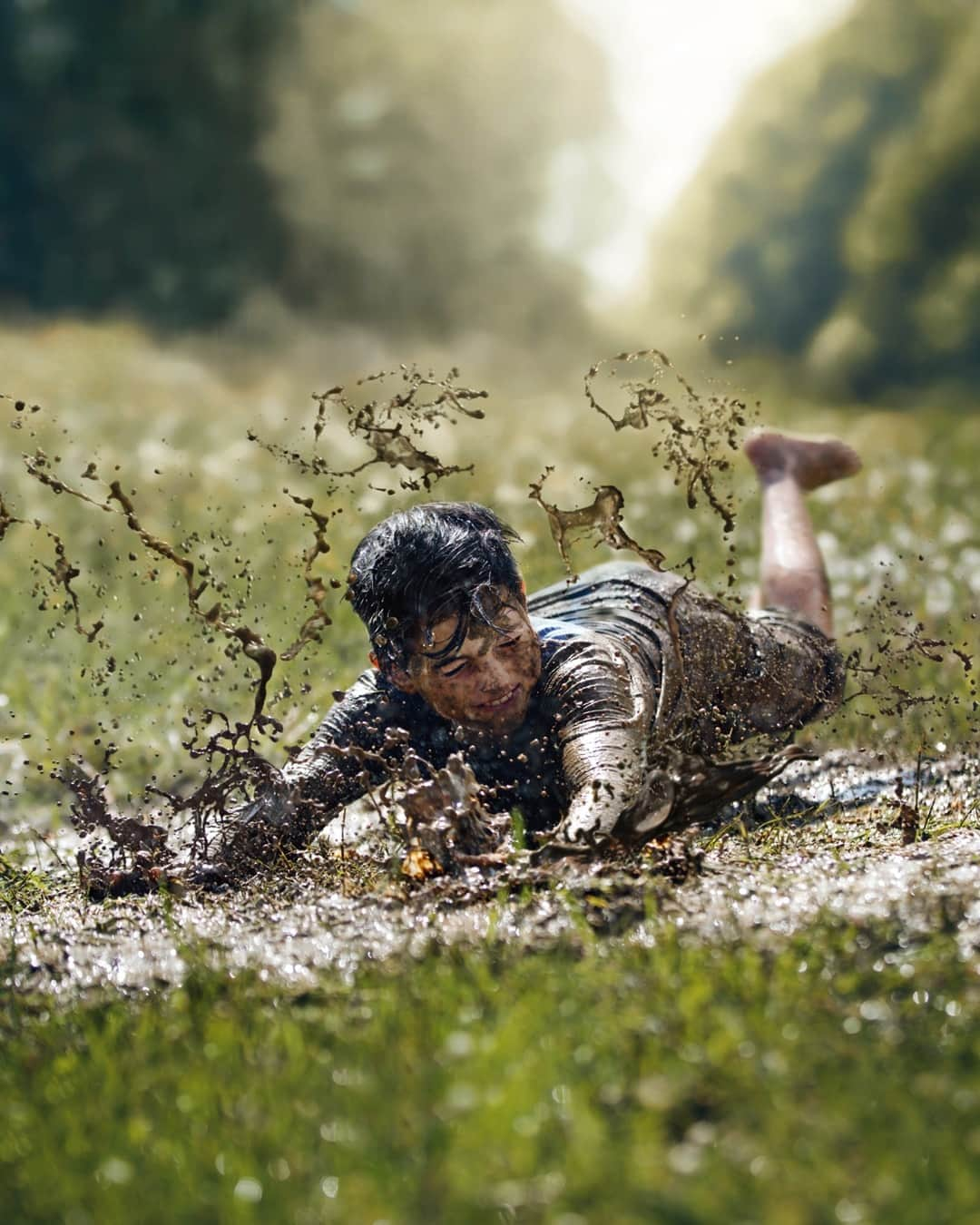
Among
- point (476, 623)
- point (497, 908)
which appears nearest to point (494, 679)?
point (476, 623)

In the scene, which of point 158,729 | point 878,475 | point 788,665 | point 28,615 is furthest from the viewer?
point 878,475

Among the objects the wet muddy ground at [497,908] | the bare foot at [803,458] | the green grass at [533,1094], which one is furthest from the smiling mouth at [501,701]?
the bare foot at [803,458]

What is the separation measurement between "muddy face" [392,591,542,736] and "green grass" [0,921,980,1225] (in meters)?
1.11

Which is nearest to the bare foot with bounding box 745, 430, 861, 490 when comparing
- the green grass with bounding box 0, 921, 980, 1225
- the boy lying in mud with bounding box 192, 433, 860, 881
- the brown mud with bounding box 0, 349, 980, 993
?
the brown mud with bounding box 0, 349, 980, 993

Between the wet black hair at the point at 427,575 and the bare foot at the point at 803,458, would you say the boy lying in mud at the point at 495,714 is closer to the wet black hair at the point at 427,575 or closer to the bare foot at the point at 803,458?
the wet black hair at the point at 427,575

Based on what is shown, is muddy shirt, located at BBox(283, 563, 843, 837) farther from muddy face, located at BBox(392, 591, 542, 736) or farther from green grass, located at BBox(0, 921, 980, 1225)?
green grass, located at BBox(0, 921, 980, 1225)

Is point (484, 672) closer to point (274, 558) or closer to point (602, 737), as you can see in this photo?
point (602, 737)

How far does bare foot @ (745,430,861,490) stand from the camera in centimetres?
577

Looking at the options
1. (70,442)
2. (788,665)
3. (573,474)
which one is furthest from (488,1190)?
(70,442)

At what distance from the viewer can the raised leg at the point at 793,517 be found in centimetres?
534

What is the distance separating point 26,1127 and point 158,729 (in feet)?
12.7

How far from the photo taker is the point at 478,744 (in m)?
3.71

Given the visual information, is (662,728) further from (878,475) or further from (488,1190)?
(878,475)

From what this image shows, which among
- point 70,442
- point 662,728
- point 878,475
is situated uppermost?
point 70,442
